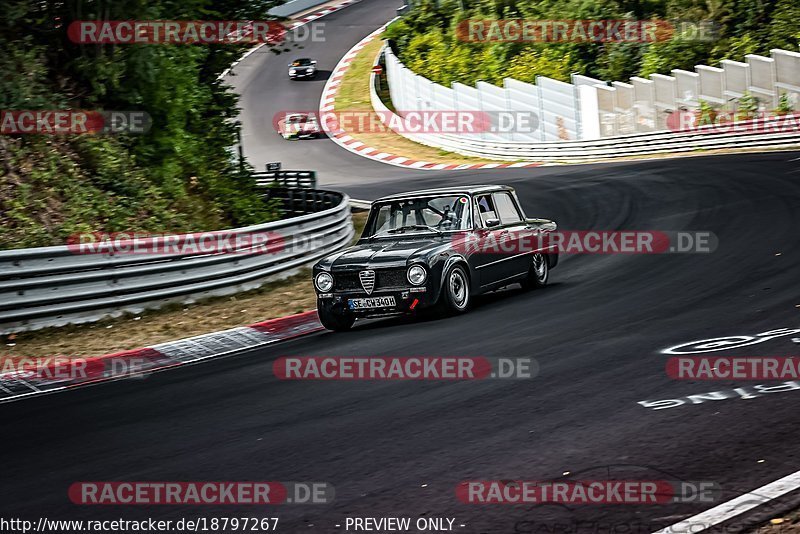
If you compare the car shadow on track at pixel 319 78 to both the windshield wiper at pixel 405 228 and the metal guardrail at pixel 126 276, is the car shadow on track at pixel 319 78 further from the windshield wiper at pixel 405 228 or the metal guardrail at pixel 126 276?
the windshield wiper at pixel 405 228

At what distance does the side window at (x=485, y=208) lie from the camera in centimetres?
1223

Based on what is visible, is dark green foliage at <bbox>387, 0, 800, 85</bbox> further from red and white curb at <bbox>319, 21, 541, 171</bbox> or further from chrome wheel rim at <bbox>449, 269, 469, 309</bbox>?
chrome wheel rim at <bbox>449, 269, 469, 309</bbox>

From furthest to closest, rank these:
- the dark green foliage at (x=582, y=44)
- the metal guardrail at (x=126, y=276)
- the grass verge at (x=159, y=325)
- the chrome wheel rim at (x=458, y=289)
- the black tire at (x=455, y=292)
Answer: the dark green foliage at (x=582, y=44), the metal guardrail at (x=126, y=276), the grass verge at (x=159, y=325), the chrome wheel rim at (x=458, y=289), the black tire at (x=455, y=292)

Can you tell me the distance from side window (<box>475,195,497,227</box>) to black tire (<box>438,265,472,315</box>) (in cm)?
91

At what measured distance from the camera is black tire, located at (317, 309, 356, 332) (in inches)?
453

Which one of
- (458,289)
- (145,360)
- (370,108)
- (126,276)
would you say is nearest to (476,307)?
(458,289)

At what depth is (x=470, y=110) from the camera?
42312mm

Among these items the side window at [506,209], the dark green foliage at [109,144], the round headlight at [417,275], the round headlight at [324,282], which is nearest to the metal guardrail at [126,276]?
the dark green foliage at [109,144]

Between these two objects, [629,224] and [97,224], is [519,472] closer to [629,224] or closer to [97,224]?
[97,224]

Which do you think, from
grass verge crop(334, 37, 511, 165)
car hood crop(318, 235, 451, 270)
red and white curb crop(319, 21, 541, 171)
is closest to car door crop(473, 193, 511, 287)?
car hood crop(318, 235, 451, 270)

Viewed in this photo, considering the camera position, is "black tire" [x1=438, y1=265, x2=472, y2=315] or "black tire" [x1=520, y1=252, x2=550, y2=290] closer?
"black tire" [x1=438, y1=265, x2=472, y2=315]

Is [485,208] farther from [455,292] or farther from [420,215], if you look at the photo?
[455,292]

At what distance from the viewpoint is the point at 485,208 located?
12359 mm

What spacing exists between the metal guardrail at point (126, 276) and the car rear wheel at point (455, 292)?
439 cm
